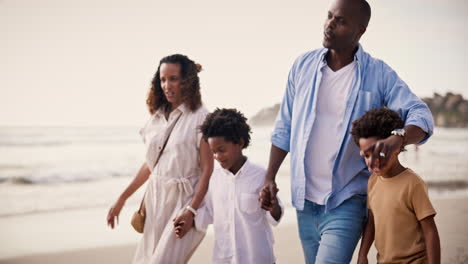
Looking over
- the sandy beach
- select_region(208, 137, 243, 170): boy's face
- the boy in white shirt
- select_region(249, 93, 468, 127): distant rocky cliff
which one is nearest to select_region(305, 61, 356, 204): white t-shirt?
the boy in white shirt

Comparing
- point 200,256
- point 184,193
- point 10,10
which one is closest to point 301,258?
point 200,256

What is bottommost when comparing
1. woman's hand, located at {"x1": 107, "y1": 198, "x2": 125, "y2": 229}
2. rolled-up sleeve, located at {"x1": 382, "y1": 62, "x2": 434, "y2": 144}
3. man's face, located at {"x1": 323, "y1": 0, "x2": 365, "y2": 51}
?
woman's hand, located at {"x1": 107, "y1": 198, "x2": 125, "y2": 229}

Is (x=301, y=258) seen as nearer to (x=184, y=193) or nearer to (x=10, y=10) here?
(x=184, y=193)

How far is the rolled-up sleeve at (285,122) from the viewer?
2.93 m

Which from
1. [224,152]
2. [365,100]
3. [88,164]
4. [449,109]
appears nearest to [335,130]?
[365,100]

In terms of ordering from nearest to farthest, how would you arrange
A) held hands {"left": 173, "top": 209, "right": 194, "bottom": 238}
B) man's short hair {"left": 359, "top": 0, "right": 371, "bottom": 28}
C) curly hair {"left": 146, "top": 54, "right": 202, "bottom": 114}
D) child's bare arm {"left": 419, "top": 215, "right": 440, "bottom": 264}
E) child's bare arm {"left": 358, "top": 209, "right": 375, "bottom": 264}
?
child's bare arm {"left": 419, "top": 215, "right": 440, "bottom": 264}
child's bare arm {"left": 358, "top": 209, "right": 375, "bottom": 264}
man's short hair {"left": 359, "top": 0, "right": 371, "bottom": 28}
held hands {"left": 173, "top": 209, "right": 194, "bottom": 238}
curly hair {"left": 146, "top": 54, "right": 202, "bottom": 114}

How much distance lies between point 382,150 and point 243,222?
1041 millimetres

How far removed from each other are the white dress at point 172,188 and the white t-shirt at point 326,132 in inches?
33.5

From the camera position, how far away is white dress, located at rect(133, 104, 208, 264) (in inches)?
128

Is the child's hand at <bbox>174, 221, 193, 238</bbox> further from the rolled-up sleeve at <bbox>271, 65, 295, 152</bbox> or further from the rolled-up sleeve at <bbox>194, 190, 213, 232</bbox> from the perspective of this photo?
the rolled-up sleeve at <bbox>271, 65, 295, 152</bbox>

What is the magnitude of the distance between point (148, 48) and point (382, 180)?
14.3 metres

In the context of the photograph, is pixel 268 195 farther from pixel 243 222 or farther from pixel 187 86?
pixel 187 86

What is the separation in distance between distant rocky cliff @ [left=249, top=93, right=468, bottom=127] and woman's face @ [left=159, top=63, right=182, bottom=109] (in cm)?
1325

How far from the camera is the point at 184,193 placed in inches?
131
